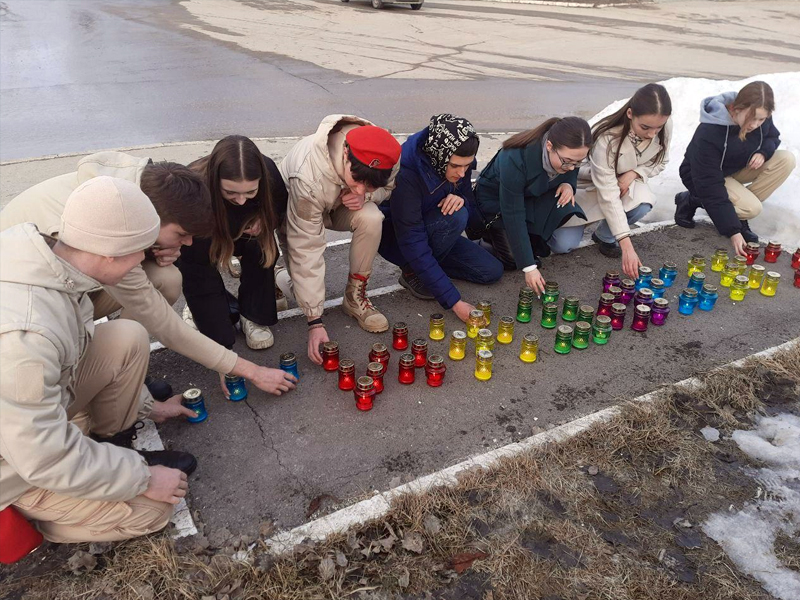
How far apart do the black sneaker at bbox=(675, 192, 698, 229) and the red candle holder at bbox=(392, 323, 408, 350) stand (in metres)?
3.65

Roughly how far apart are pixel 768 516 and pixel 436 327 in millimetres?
2258

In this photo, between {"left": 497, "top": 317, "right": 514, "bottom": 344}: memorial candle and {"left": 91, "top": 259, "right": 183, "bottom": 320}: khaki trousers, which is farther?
{"left": 497, "top": 317, "right": 514, "bottom": 344}: memorial candle

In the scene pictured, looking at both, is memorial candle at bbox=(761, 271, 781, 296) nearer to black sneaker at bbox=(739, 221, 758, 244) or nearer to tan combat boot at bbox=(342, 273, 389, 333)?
black sneaker at bbox=(739, 221, 758, 244)

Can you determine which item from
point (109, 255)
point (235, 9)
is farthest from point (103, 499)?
point (235, 9)

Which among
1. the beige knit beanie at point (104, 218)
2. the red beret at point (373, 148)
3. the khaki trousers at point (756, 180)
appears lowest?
the khaki trousers at point (756, 180)

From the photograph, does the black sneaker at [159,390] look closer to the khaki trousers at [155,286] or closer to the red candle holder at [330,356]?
the khaki trousers at [155,286]

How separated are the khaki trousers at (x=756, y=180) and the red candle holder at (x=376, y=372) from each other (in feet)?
13.8

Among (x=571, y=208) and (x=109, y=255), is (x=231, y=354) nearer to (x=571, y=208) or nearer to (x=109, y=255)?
(x=109, y=255)

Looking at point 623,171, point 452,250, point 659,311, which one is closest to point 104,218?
point 452,250

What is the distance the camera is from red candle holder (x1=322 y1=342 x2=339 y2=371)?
3920 millimetres

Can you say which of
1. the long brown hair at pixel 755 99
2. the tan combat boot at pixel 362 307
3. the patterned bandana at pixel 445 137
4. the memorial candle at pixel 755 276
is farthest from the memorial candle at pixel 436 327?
the long brown hair at pixel 755 99

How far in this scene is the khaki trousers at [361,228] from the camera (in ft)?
13.7

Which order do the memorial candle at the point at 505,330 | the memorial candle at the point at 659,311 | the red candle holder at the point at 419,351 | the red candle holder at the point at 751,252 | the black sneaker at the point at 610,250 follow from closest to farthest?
the red candle holder at the point at 419,351 < the memorial candle at the point at 505,330 < the memorial candle at the point at 659,311 < the red candle holder at the point at 751,252 < the black sneaker at the point at 610,250

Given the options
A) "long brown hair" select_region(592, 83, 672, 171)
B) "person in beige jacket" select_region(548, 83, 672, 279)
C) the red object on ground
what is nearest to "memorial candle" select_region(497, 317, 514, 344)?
"person in beige jacket" select_region(548, 83, 672, 279)
